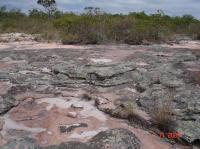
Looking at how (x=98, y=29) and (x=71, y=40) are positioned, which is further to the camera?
(x=98, y=29)

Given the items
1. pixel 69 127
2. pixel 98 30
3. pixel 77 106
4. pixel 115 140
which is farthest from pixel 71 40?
pixel 115 140

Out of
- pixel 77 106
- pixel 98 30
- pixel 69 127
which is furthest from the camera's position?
pixel 98 30

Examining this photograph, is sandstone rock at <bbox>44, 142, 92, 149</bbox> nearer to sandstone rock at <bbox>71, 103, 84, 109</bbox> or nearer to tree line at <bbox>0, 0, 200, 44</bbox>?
sandstone rock at <bbox>71, 103, 84, 109</bbox>

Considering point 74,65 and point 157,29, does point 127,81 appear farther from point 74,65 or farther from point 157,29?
point 157,29

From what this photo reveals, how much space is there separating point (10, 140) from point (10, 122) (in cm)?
49

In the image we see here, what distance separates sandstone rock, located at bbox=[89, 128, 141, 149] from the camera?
3.94 metres

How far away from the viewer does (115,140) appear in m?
4.02

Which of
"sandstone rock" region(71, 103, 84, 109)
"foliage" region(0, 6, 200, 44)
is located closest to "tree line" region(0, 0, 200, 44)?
"foliage" region(0, 6, 200, 44)

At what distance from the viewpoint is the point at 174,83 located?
5.82 m

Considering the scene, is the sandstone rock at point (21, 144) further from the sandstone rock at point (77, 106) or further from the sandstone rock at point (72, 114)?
the sandstone rock at point (77, 106)

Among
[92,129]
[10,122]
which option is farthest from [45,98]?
[92,129]
